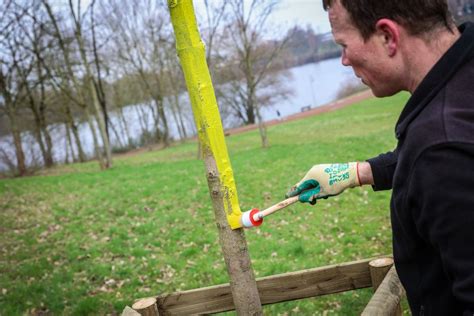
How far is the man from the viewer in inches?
40.6

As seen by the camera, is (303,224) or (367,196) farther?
(367,196)

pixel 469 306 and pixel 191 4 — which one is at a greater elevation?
pixel 191 4

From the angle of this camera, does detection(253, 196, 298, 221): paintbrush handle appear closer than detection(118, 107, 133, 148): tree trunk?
Yes

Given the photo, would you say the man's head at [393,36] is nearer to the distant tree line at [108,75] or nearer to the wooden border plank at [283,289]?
the wooden border plank at [283,289]

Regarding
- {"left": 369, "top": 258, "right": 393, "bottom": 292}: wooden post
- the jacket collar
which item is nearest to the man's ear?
the jacket collar

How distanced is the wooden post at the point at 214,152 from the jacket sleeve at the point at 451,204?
1206 mm

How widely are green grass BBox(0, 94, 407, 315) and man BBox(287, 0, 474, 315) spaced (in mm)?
3619

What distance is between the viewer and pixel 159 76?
33812 mm

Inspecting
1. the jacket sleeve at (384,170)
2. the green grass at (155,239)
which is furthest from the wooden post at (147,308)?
the green grass at (155,239)

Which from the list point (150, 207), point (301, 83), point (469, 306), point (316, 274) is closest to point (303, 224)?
point (150, 207)

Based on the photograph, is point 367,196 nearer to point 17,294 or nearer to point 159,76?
point 17,294

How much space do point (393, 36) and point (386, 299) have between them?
126 centimetres

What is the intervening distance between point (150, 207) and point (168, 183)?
8.39 ft

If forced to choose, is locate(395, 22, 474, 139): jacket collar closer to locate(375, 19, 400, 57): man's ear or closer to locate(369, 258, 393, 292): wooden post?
locate(375, 19, 400, 57): man's ear
